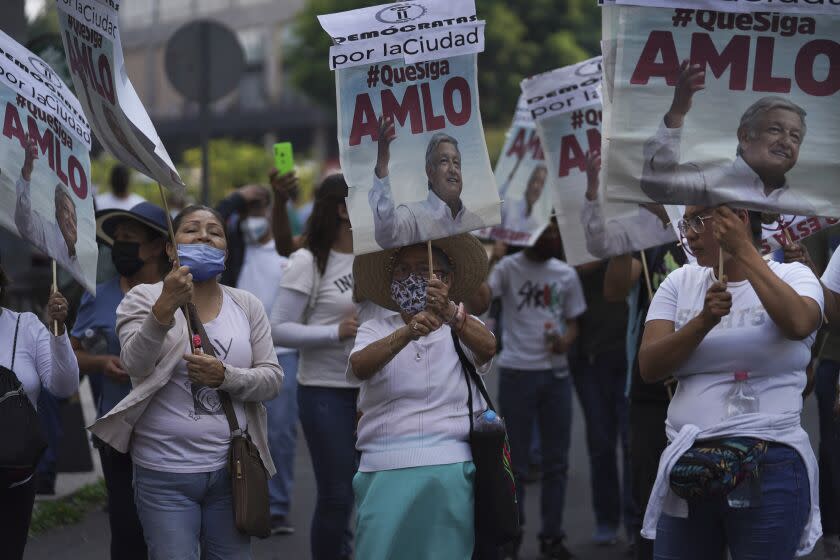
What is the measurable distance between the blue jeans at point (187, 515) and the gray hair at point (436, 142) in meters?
1.33

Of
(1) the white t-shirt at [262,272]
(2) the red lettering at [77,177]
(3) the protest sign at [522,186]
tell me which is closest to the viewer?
(2) the red lettering at [77,177]

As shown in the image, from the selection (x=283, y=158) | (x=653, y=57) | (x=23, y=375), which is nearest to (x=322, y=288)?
(x=283, y=158)

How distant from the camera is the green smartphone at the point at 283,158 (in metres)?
7.70

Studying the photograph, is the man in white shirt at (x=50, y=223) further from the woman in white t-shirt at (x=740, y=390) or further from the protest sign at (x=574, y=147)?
the protest sign at (x=574, y=147)

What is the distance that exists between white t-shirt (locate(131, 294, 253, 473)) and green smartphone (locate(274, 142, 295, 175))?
8.68 feet

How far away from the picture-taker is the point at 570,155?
692cm

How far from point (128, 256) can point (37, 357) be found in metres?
0.89

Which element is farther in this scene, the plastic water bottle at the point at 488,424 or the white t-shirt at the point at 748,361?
the plastic water bottle at the point at 488,424

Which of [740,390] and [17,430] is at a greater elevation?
[740,390]

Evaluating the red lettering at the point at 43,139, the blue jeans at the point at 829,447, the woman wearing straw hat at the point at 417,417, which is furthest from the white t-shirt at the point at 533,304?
the red lettering at the point at 43,139

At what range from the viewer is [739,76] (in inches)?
174

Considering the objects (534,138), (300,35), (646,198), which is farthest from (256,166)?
(646,198)

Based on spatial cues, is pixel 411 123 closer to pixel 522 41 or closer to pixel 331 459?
pixel 331 459

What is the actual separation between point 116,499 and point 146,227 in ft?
3.95
